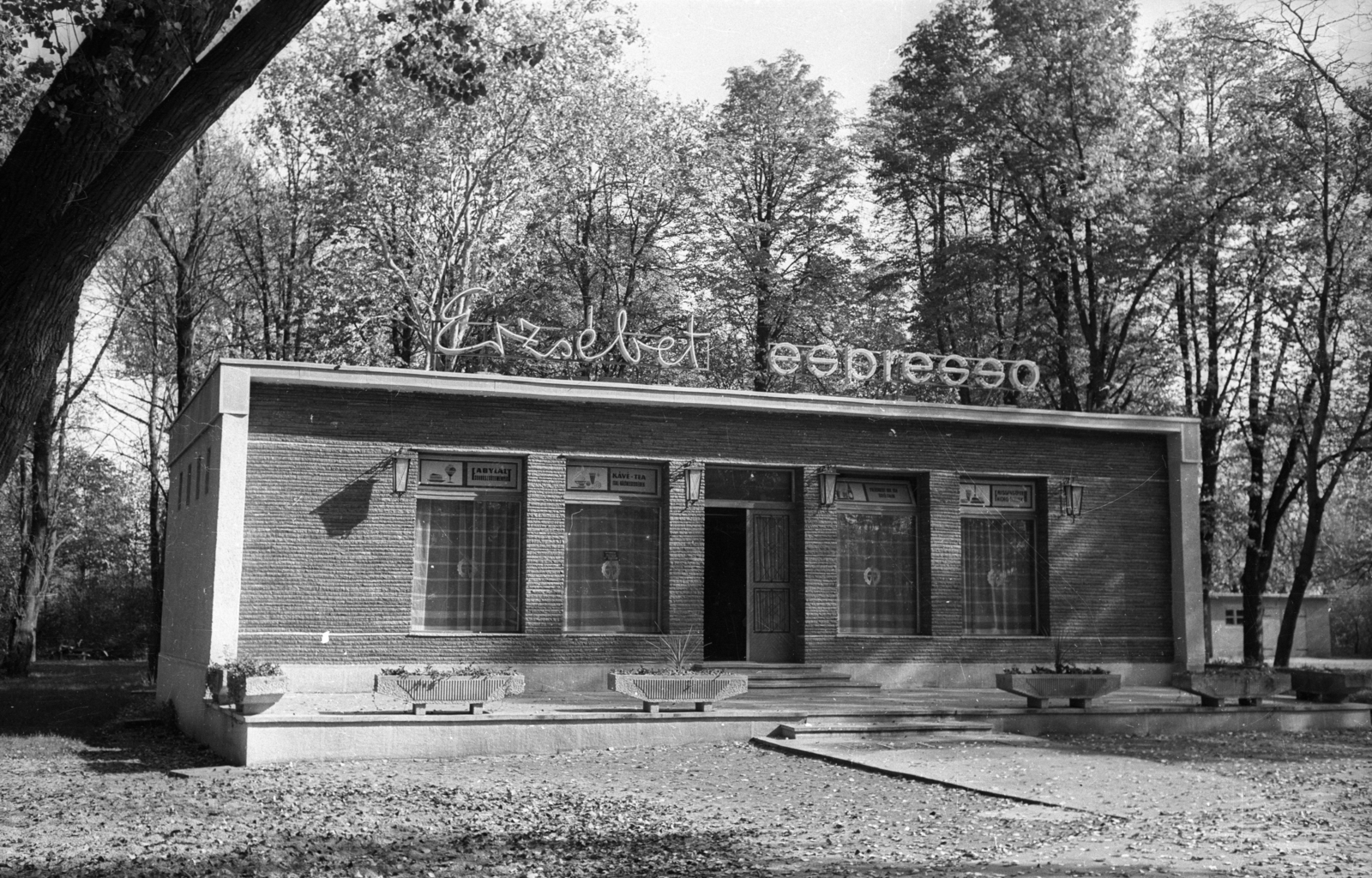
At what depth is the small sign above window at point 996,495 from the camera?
2072cm

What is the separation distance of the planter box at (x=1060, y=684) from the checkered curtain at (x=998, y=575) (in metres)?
4.10

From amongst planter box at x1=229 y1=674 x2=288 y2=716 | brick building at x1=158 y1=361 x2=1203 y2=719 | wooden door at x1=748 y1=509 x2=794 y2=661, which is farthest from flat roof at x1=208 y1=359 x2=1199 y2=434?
planter box at x1=229 y1=674 x2=288 y2=716

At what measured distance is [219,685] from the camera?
14906 mm

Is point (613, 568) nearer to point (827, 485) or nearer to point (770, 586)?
point (770, 586)

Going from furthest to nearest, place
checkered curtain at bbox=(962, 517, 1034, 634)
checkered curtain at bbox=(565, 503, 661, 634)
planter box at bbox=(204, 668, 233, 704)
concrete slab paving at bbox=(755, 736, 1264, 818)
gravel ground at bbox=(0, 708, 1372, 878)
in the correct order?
checkered curtain at bbox=(962, 517, 1034, 634) → checkered curtain at bbox=(565, 503, 661, 634) → planter box at bbox=(204, 668, 233, 704) → concrete slab paving at bbox=(755, 736, 1264, 818) → gravel ground at bbox=(0, 708, 1372, 878)

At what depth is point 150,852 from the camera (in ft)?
28.2

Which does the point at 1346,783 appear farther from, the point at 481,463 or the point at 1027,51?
the point at 1027,51

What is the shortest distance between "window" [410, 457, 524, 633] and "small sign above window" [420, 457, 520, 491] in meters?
0.01

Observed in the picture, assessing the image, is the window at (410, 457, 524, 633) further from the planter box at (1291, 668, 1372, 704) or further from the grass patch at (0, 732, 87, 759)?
the planter box at (1291, 668, 1372, 704)

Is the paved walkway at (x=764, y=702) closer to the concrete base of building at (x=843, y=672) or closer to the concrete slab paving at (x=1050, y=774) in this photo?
the concrete base of building at (x=843, y=672)

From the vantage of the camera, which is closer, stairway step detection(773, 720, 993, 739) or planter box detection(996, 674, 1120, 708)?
stairway step detection(773, 720, 993, 739)

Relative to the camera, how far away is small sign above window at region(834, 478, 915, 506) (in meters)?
20.2

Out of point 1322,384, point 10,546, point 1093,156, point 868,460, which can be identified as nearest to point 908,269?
point 1093,156

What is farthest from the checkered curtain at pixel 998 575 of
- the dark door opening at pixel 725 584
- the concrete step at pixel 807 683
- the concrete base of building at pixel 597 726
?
the concrete base of building at pixel 597 726
